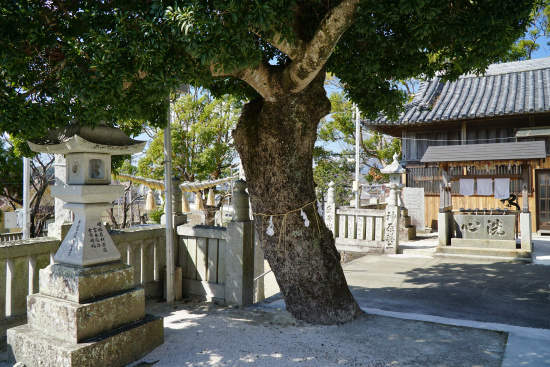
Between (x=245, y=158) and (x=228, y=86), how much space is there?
1801 mm

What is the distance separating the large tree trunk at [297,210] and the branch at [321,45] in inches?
13.8

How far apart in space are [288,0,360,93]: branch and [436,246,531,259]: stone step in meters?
9.16

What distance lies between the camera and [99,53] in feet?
12.3

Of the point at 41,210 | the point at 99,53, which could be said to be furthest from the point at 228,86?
the point at 41,210

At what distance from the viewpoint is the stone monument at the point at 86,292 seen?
4.15 metres

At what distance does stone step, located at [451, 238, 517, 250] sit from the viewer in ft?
38.2

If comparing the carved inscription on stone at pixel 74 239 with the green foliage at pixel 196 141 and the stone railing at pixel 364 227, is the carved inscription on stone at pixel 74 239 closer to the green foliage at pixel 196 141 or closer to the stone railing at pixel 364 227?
the stone railing at pixel 364 227

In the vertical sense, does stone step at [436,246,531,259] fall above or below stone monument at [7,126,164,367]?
below

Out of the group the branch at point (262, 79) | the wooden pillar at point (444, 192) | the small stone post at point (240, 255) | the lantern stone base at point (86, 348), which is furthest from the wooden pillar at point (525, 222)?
the lantern stone base at point (86, 348)

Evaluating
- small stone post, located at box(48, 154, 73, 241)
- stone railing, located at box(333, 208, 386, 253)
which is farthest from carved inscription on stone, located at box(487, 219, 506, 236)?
small stone post, located at box(48, 154, 73, 241)

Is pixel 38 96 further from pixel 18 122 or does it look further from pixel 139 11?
pixel 139 11

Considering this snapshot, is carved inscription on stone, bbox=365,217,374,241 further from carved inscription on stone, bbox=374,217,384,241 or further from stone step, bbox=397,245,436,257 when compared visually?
stone step, bbox=397,245,436,257

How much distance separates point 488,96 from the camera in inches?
658

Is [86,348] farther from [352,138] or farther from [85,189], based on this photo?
[352,138]
